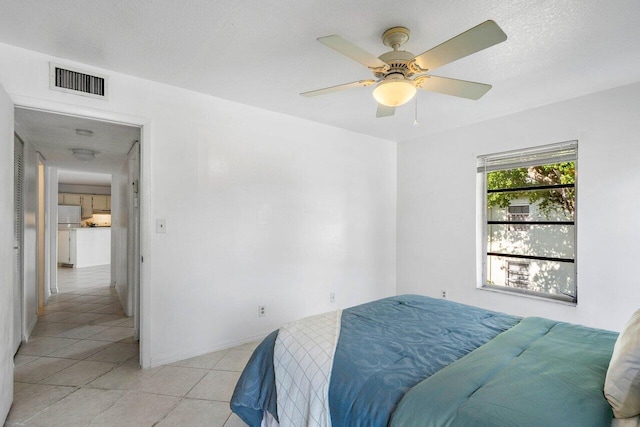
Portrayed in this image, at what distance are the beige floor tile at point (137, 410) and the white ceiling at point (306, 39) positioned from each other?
7.83ft

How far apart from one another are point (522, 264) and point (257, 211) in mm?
2850

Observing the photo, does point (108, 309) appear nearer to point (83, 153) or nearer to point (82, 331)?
point (82, 331)

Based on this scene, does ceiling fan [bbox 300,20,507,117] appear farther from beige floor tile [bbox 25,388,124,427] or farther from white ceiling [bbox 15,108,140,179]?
beige floor tile [bbox 25,388,124,427]

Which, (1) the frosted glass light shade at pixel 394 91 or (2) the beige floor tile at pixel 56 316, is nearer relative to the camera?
(1) the frosted glass light shade at pixel 394 91

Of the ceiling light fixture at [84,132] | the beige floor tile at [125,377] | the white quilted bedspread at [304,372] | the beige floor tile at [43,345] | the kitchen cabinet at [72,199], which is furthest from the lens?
the kitchen cabinet at [72,199]

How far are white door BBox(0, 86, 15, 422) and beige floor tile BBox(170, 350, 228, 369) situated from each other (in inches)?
41.0

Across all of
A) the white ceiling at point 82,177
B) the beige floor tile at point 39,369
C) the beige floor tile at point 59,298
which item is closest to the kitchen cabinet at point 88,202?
the white ceiling at point 82,177

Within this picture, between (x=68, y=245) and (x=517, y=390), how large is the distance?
9533 mm

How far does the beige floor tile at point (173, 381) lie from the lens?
2242 millimetres

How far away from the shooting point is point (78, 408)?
202 centimetres

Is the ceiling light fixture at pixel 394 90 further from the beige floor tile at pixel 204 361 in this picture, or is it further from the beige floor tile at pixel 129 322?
the beige floor tile at pixel 129 322

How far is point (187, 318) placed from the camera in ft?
9.02

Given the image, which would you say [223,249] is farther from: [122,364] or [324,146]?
[324,146]

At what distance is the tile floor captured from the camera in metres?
1.94
